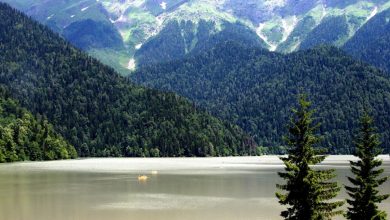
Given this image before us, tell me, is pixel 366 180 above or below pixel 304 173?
below

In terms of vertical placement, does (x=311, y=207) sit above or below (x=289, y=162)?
below

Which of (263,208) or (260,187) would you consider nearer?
(263,208)

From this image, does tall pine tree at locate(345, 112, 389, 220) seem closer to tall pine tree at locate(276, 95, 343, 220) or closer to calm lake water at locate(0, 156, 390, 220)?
tall pine tree at locate(276, 95, 343, 220)

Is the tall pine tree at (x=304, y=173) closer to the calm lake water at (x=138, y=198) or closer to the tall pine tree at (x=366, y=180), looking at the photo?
the tall pine tree at (x=366, y=180)

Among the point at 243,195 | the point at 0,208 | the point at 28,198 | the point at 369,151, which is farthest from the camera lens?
the point at 243,195

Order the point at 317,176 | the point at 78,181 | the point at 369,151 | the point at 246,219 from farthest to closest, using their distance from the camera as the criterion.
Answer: the point at 78,181 → the point at 246,219 → the point at 369,151 → the point at 317,176

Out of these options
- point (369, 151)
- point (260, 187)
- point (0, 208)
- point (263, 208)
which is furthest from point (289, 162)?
point (260, 187)

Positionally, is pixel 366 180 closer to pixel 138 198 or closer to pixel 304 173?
pixel 304 173

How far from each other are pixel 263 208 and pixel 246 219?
400 inches

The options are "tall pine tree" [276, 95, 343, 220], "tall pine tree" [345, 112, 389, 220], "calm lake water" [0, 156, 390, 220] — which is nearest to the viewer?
"tall pine tree" [276, 95, 343, 220]

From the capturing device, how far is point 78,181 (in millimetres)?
133500

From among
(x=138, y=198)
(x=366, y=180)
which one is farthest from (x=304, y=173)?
(x=138, y=198)

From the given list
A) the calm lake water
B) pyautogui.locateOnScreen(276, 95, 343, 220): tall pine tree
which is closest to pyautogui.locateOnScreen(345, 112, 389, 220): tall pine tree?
pyautogui.locateOnScreen(276, 95, 343, 220): tall pine tree

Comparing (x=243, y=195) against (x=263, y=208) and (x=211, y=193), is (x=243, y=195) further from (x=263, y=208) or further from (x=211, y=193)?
(x=263, y=208)
